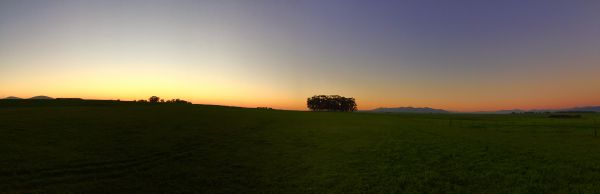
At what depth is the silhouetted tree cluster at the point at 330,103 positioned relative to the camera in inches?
7170

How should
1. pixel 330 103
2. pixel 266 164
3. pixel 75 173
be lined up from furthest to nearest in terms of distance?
1. pixel 330 103
2. pixel 266 164
3. pixel 75 173

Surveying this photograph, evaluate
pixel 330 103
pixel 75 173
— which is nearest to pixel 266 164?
pixel 75 173

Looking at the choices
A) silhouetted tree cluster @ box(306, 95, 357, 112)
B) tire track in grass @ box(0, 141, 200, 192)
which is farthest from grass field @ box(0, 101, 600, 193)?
silhouetted tree cluster @ box(306, 95, 357, 112)

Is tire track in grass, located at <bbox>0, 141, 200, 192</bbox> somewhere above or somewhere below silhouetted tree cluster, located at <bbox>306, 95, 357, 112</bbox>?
below

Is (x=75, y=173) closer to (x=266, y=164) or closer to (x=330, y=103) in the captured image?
(x=266, y=164)

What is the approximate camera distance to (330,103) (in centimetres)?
18188

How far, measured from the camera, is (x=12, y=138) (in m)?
23.2

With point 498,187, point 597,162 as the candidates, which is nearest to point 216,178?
point 498,187

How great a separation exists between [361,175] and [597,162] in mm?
17278

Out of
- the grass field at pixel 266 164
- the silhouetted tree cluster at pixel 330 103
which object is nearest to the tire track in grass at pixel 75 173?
the grass field at pixel 266 164

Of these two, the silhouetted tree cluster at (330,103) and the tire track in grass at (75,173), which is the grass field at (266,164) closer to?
the tire track in grass at (75,173)

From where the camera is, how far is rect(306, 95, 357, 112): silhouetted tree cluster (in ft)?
598

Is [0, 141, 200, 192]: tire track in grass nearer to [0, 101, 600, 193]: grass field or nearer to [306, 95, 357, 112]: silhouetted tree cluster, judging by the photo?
[0, 101, 600, 193]: grass field

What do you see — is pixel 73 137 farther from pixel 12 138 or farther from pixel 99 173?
pixel 99 173
